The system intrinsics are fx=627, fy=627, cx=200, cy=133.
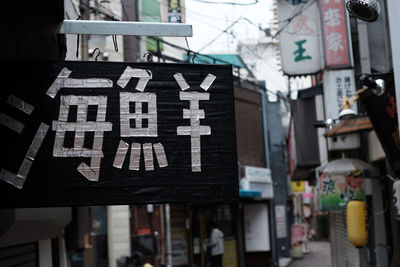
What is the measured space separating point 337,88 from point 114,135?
11.0 meters

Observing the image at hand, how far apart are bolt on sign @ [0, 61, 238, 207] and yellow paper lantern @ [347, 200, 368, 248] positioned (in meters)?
8.56

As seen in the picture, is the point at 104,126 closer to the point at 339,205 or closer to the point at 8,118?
the point at 8,118

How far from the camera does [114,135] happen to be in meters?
5.41

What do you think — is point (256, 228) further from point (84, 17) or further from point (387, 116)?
Result: point (387, 116)

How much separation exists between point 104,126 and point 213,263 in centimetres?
1917

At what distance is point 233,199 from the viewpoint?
5.63m

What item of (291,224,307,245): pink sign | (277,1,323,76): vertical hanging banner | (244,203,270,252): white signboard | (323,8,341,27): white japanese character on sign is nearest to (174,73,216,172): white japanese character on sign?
(323,8,341,27): white japanese character on sign

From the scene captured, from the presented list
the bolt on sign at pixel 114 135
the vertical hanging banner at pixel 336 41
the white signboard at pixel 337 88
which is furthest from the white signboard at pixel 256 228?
the bolt on sign at pixel 114 135

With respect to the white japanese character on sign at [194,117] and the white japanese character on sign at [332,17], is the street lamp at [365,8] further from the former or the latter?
the white japanese character on sign at [332,17]

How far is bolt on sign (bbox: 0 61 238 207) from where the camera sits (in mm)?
5254

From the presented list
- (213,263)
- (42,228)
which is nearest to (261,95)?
(213,263)

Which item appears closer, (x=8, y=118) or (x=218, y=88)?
(x=8, y=118)

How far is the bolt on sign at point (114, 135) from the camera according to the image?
525 cm

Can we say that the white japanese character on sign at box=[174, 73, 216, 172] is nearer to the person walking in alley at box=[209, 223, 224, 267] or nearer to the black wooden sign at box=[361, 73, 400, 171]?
the black wooden sign at box=[361, 73, 400, 171]
